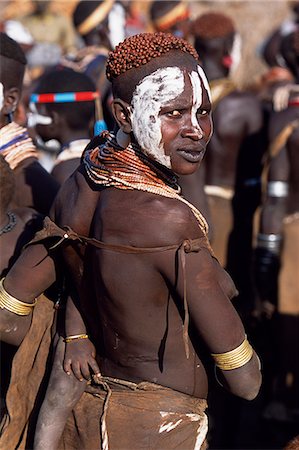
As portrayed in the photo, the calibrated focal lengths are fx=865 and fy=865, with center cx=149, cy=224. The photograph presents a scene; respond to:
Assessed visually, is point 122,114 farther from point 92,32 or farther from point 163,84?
point 92,32

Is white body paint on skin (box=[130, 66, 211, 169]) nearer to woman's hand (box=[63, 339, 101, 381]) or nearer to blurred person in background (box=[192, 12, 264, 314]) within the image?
woman's hand (box=[63, 339, 101, 381])

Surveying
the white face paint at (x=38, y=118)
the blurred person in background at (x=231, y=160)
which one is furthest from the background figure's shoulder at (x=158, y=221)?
the blurred person in background at (x=231, y=160)

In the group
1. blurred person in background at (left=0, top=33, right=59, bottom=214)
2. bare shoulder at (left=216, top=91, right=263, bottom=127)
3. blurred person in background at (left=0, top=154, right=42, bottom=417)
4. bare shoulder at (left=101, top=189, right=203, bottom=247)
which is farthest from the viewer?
bare shoulder at (left=216, top=91, right=263, bottom=127)

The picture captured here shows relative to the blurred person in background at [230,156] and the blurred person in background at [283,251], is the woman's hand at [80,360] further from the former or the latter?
the blurred person in background at [230,156]

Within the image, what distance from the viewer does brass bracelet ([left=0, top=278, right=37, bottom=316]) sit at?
3.18 metres

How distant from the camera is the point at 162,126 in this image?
283cm

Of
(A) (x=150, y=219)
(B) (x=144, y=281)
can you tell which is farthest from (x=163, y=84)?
(B) (x=144, y=281)

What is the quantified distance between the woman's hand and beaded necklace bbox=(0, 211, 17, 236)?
26.1 inches

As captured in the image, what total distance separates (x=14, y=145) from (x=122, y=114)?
1.20 metres

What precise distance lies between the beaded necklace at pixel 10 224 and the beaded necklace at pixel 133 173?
0.74m

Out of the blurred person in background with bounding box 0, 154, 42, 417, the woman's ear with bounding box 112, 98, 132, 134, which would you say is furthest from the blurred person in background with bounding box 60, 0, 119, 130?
the woman's ear with bounding box 112, 98, 132, 134

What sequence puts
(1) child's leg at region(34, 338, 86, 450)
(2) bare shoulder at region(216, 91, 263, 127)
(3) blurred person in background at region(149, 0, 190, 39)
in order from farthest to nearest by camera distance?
(3) blurred person in background at region(149, 0, 190, 39) < (2) bare shoulder at region(216, 91, 263, 127) < (1) child's leg at region(34, 338, 86, 450)

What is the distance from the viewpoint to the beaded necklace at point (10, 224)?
11.8ft

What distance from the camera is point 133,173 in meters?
2.87
